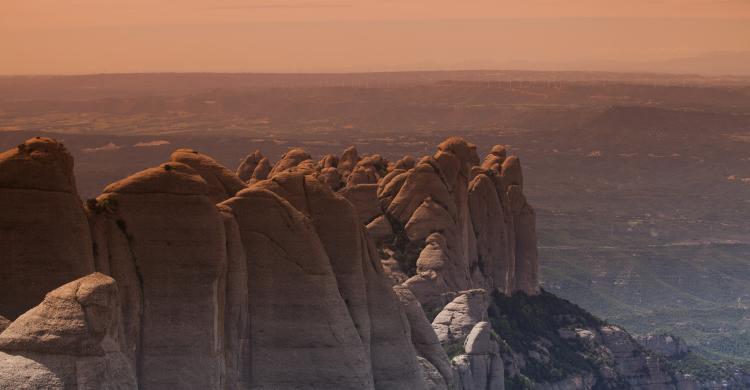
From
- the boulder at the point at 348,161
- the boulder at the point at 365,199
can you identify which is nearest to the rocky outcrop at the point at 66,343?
the boulder at the point at 365,199

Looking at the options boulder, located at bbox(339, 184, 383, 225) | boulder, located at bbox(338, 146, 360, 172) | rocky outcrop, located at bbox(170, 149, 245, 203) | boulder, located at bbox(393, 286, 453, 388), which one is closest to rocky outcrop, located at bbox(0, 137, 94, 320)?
rocky outcrop, located at bbox(170, 149, 245, 203)

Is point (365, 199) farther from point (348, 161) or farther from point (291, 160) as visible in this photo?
point (348, 161)

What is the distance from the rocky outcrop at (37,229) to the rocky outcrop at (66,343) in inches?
255

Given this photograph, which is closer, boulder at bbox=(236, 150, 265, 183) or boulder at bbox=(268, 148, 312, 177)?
boulder at bbox=(268, 148, 312, 177)

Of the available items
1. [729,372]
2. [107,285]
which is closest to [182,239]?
[107,285]

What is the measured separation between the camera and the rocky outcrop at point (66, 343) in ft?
114

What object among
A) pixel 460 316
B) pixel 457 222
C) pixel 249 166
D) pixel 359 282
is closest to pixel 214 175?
pixel 359 282

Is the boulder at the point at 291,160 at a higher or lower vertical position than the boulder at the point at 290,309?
lower

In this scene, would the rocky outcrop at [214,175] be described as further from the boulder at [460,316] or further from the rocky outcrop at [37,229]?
the boulder at [460,316]

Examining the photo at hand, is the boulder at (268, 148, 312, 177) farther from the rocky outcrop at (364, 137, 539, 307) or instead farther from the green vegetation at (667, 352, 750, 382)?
the green vegetation at (667, 352, 750, 382)

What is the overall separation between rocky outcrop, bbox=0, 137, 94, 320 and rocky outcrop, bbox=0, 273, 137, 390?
648cm

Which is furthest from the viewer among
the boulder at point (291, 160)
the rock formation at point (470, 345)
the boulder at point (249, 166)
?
the boulder at point (249, 166)

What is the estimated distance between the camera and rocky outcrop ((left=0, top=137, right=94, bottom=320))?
1693 inches

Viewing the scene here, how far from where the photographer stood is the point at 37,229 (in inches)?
1719
